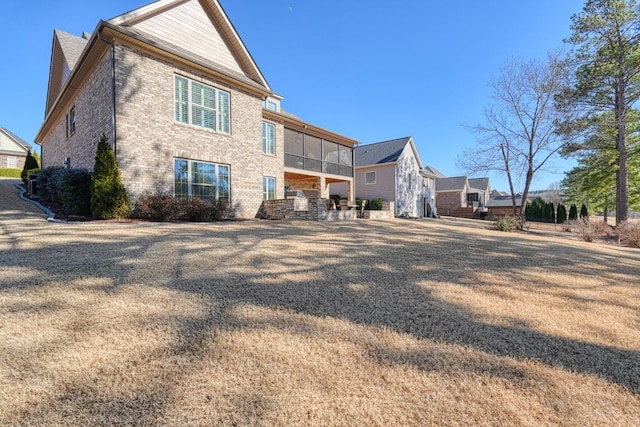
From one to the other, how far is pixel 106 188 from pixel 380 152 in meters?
22.5

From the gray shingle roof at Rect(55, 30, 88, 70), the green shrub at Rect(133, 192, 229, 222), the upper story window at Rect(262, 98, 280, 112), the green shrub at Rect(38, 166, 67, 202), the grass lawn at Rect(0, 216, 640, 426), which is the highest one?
the gray shingle roof at Rect(55, 30, 88, 70)

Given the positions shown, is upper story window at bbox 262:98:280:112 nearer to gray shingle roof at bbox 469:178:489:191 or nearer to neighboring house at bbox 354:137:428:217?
neighboring house at bbox 354:137:428:217

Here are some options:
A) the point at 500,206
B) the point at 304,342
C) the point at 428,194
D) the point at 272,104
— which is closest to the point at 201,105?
the point at 272,104

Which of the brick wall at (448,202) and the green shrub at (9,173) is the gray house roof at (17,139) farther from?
the brick wall at (448,202)

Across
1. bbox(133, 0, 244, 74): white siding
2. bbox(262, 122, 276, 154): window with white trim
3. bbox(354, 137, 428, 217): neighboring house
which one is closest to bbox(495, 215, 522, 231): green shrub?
bbox(354, 137, 428, 217): neighboring house

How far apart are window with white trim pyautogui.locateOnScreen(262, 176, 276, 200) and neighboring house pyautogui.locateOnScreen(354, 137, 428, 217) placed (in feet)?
38.2

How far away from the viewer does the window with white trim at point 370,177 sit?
26297 millimetres

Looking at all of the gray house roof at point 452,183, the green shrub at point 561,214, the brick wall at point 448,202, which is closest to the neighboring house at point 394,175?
the brick wall at point 448,202

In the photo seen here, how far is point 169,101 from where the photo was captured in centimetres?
1039

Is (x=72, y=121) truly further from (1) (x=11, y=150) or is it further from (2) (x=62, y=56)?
(1) (x=11, y=150)

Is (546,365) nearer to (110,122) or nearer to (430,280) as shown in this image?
(430,280)

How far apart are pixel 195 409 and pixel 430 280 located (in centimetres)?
340

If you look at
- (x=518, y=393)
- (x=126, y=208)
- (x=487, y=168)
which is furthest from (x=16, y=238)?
(x=487, y=168)

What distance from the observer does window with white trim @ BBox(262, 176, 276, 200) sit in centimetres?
1630
